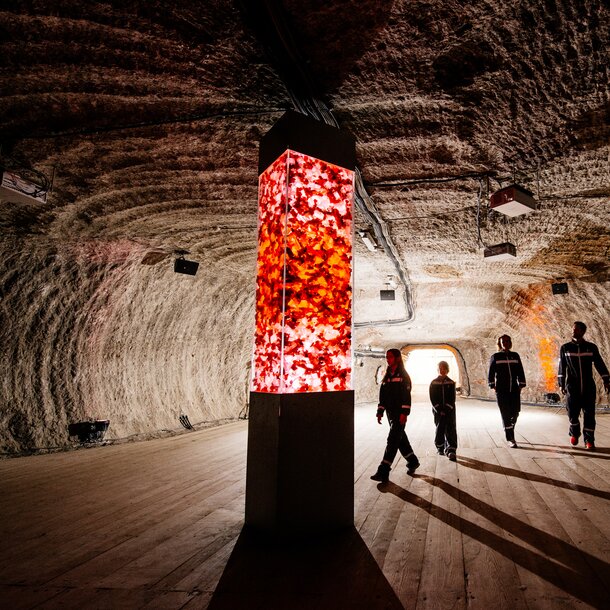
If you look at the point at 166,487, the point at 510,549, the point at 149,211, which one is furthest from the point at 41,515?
the point at 149,211

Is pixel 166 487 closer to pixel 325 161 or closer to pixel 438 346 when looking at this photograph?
pixel 325 161

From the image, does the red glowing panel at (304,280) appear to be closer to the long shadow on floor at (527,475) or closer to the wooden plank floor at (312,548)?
the wooden plank floor at (312,548)

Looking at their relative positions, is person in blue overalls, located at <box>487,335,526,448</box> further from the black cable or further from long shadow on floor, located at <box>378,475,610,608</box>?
the black cable

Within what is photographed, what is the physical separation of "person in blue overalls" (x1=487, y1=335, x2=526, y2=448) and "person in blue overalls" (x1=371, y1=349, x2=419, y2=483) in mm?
2532

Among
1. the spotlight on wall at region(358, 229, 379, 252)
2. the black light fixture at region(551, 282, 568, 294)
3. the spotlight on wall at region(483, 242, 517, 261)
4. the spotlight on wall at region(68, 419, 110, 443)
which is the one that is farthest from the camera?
the black light fixture at region(551, 282, 568, 294)

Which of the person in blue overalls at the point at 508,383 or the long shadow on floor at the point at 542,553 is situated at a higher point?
the person in blue overalls at the point at 508,383

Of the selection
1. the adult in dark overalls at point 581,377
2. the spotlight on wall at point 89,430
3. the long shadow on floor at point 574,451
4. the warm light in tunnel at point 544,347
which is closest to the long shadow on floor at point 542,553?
the long shadow on floor at point 574,451

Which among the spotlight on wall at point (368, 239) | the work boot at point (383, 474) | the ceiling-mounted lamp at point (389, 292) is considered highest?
the spotlight on wall at point (368, 239)

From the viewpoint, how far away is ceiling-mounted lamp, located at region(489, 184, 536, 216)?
504cm

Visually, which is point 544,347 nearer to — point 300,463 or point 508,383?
point 508,383

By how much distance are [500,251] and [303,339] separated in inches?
213

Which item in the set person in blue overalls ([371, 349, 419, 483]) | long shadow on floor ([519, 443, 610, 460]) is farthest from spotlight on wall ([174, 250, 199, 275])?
long shadow on floor ([519, 443, 610, 460])

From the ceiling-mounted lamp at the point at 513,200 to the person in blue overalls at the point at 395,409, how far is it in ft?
7.83

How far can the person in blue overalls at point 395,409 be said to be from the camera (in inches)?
179
